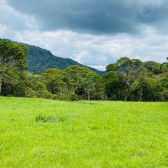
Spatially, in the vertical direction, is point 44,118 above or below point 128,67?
below

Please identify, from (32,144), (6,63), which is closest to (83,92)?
Result: (6,63)

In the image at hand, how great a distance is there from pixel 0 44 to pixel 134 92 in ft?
134

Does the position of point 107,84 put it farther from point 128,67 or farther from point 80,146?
point 80,146

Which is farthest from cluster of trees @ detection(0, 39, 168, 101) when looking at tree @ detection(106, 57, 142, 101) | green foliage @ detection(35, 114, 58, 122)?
green foliage @ detection(35, 114, 58, 122)

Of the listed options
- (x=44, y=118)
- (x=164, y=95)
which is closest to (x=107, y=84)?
(x=164, y=95)

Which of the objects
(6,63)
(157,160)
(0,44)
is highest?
(0,44)

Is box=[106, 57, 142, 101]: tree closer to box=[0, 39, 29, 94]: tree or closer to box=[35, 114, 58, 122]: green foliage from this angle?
box=[0, 39, 29, 94]: tree

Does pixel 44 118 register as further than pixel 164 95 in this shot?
No

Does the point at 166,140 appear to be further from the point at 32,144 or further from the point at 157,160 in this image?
the point at 32,144

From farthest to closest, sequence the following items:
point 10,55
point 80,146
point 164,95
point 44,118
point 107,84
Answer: point 164,95
point 107,84
point 10,55
point 44,118
point 80,146

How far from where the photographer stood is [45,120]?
8.83 meters

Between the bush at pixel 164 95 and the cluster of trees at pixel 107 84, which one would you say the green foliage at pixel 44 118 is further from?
the bush at pixel 164 95

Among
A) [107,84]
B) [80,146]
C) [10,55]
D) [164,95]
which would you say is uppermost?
[10,55]

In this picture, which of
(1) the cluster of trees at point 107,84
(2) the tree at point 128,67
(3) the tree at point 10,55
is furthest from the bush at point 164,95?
(3) the tree at point 10,55
